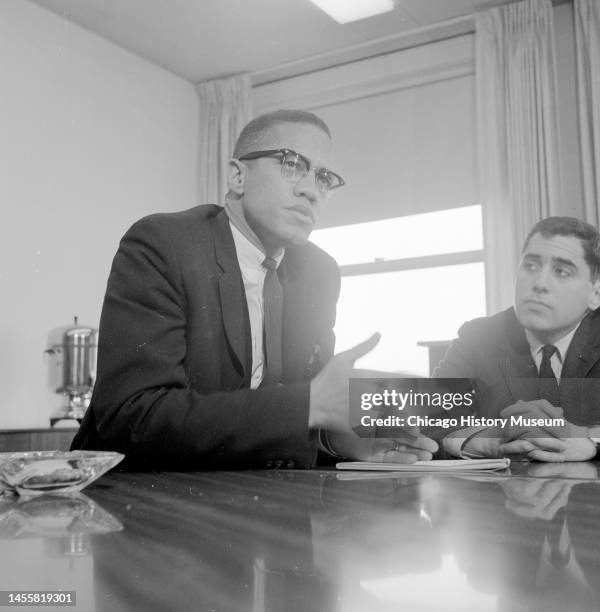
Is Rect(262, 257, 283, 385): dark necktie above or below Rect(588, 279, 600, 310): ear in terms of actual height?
below

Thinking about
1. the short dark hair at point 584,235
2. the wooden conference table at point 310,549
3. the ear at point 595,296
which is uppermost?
the short dark hair at point 584,235

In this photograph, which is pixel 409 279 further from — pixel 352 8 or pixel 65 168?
pixel 65 168

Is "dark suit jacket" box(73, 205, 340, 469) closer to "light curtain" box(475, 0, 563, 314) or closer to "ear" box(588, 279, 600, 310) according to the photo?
"ear" box(588, 279, 600, 310)

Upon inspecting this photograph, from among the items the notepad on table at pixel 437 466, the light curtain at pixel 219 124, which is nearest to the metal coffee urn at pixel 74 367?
the light curtain at pixel 219 124

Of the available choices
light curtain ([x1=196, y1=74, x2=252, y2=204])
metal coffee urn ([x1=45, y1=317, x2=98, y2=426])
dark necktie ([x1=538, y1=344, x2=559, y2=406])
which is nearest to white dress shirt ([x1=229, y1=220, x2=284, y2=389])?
dark necktie ([x1=538, y1=344, x2=559, y2=406])

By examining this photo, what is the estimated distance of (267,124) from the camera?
113 cm

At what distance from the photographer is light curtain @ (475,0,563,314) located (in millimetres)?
2492

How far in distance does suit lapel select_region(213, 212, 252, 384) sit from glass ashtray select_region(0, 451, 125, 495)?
0.46 meters

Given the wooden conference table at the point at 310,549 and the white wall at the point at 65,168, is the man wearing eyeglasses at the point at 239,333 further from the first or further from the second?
the white wall at the point at 65,168

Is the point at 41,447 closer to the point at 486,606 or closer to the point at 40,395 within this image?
the point at 40,395

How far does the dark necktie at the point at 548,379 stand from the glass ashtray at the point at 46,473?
0.93m

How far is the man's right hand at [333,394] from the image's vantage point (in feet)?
2.32

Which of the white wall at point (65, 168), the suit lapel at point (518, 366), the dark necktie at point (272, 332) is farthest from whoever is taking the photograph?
the white wall at point (65, 168)

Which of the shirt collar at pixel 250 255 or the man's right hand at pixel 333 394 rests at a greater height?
the shirt collar at pixel 250 255
